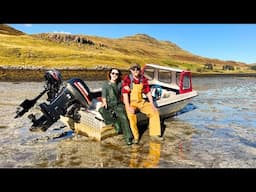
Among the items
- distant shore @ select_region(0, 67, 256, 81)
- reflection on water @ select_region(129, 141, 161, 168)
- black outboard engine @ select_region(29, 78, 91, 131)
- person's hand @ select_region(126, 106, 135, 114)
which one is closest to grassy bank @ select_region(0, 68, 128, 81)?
distant shore @ select_region(0, 67, 256, 81)

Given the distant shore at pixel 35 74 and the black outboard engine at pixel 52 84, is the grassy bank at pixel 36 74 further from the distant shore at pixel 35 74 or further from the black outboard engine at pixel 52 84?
the black outboard engine at pixel 52 84

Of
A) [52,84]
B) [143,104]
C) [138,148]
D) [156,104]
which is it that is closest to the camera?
[138,148]

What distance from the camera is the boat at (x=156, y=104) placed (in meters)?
9.56

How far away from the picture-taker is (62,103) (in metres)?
9.37

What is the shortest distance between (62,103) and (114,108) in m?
1.63

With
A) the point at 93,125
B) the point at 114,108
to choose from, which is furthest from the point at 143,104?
the point at 93,125

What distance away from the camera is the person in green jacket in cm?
939

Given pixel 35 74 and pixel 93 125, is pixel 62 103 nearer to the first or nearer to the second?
pixel 93 125
